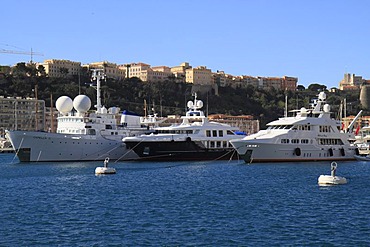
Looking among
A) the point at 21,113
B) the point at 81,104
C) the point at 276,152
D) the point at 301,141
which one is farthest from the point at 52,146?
the point at 21,113

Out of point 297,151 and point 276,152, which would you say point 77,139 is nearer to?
point 276,152

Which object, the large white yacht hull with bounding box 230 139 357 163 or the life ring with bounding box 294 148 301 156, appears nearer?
the large white yacht hull with bounding box 230 139 357 163

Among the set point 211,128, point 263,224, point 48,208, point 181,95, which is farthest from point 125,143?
point 181,95

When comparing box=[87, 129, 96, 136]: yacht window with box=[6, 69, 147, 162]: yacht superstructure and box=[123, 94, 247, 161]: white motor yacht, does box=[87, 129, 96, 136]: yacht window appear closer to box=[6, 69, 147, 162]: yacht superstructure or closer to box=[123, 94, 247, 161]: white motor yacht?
box=[6, 69, 147, 162]: yacht superstructure

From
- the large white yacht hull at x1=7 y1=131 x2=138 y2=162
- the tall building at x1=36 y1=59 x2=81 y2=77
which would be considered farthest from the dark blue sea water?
the tall building at x1=36 y1=59 x2=81 y2=77

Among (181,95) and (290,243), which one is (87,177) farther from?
(181,95)

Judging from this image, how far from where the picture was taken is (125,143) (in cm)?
6831

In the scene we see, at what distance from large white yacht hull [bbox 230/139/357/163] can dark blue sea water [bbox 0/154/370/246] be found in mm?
10186

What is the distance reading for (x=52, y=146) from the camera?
212 feet

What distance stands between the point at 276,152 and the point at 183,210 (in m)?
31.9

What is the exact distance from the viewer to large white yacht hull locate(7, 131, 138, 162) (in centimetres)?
6419

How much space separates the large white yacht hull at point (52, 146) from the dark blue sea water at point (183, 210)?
1438 centimetres

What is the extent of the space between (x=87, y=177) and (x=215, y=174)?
10.9 m

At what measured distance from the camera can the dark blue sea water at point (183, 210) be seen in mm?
23672
